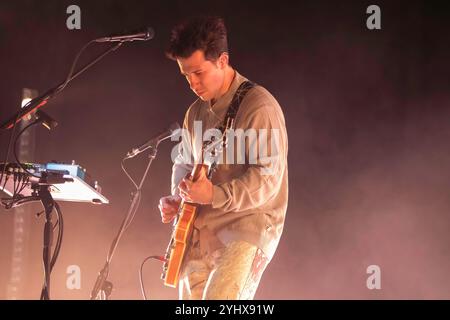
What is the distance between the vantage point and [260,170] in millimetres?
2723

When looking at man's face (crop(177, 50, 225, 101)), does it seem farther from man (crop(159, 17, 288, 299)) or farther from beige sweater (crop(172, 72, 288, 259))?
beige sweater (crop(172, 72, 288, 259))

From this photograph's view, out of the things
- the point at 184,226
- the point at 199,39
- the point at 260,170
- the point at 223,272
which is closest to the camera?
the point at 223,272

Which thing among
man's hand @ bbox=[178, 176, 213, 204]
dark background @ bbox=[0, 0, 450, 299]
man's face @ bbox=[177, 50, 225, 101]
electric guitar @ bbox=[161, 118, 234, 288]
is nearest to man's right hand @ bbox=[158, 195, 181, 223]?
electric guitar @ bbox=[161, 118, 234, 288]

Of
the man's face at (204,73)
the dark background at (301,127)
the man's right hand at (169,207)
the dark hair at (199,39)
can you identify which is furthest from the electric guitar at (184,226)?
the dark background at (301,127)

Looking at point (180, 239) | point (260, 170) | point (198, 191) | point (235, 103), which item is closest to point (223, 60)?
point (235, 103)

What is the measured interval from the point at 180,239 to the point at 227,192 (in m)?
0.35

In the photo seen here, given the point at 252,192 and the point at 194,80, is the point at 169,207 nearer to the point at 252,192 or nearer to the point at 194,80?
the point at 252,192

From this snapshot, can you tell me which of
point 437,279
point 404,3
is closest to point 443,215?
point 437,279

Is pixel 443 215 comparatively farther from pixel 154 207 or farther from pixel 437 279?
pixel 154 207

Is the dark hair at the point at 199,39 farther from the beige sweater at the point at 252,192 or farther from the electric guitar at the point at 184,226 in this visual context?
the electric guitar at the point at 184,226

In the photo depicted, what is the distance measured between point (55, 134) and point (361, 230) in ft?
9.24

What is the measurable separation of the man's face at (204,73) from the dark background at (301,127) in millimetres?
2286
